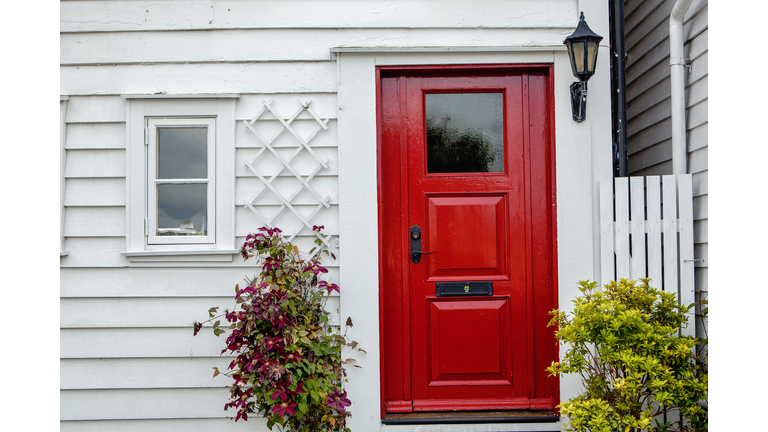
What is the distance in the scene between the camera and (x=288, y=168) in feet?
9.89

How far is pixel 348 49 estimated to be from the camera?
3006 mm

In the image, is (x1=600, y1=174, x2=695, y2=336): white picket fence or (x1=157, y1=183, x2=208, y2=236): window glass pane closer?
(x1=600, y1=174, x2=695, y2=336): white picket fence

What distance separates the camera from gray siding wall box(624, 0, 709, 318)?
9.36ft

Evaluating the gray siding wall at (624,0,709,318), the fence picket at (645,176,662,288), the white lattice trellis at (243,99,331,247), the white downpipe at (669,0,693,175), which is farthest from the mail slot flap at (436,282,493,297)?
the white downpipe at (669,0,693,175)

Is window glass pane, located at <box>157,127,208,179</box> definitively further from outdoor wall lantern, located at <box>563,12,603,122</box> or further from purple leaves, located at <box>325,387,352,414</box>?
outdoor wall lantern, located at <box>563,12,603,122</box>

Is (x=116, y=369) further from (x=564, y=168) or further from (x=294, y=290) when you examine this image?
(x=564, y=168)

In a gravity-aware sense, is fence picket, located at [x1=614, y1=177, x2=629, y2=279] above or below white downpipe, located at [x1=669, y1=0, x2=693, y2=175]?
below

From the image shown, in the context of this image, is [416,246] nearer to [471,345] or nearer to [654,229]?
[471,345]

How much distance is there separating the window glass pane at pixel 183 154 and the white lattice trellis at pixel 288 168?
11.9 inches

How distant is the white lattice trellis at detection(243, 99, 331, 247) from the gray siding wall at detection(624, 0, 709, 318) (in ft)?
7.16

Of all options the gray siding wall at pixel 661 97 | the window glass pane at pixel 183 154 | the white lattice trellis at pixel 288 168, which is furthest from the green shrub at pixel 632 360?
the window glass pane at pixel 183 154

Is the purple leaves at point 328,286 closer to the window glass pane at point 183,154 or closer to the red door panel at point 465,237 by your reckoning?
the red door panel at point 465,237

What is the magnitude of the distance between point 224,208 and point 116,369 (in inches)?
47.4

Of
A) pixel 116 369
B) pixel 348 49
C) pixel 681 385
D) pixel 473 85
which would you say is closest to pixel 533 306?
pixel 681 385
